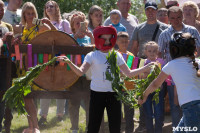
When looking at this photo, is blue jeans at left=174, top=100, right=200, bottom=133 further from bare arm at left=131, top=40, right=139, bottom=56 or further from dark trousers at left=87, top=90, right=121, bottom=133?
bare arm at left=131, top=40, right=139, bottom=56

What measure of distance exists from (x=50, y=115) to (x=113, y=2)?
6725 mm

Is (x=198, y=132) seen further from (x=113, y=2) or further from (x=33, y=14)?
(x=113, y=2)

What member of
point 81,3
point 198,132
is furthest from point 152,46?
point 81,3

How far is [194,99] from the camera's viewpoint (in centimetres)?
461

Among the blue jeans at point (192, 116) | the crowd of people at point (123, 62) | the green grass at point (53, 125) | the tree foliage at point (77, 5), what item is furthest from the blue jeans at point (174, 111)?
the tree foliage at point (77, 5)

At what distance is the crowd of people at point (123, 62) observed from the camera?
4.76 meters

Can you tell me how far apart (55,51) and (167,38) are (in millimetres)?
1815

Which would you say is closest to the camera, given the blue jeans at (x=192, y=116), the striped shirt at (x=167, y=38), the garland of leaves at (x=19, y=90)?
the blue jeans at (x=192, y=116)

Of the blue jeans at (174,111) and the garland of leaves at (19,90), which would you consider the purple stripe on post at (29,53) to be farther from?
the blue jeans at (174,111)

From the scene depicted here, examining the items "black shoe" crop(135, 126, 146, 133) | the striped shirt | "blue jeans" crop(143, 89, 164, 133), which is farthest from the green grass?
the striped shirt

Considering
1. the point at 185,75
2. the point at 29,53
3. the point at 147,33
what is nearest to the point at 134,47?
the point at 147,33

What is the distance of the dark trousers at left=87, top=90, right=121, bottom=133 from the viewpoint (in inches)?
223

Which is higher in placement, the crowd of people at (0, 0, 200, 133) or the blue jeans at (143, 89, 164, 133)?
the crowd of people at (0, 0, 200, 133)

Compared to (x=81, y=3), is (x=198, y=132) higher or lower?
lower
